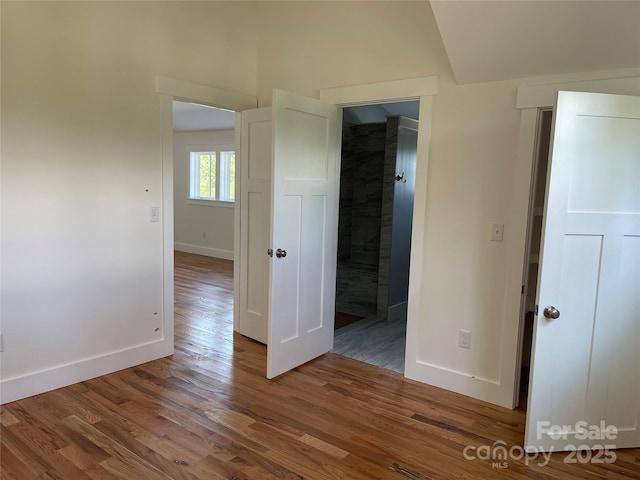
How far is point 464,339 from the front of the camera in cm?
309

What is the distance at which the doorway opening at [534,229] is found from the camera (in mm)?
2785

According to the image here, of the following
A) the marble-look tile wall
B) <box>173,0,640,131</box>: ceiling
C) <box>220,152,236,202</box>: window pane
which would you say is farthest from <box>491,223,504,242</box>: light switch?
<box>220,152,236,202</box>: window pane

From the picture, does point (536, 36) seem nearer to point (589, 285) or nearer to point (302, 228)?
point (589, 285)

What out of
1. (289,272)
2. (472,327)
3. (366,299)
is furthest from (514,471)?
(366,299)

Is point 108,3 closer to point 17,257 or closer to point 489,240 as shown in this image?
point 17,257

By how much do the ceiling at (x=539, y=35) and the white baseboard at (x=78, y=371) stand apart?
2.98m

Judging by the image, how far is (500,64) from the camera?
2.68 metres

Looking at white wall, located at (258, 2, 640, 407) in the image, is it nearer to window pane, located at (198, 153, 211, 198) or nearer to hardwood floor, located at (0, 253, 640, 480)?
hardwood floor, located at (0, 253, 640, 480)

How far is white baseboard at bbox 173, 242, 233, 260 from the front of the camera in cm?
808

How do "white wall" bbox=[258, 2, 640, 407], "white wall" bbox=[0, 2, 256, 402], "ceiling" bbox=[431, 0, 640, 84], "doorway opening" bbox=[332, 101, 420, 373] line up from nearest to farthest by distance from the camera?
1. "ceiling" bbox=[431, 0, 640, 84]
2. "white wall" bbox=[0, 2, 256, 402]
3. "white wall" bbox=[258, 2, 640, 407]
4. "doorway opening" bbox=[332, 101, 420, 373]

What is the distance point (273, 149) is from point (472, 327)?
1795mm

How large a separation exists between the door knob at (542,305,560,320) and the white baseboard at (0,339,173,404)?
2.73 meters

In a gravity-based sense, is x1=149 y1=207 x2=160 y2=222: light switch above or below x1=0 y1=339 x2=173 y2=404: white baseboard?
above

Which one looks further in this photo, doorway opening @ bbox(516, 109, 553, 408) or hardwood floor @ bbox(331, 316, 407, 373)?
hardwood floor @ bbox(331, 316, 407, 373)
